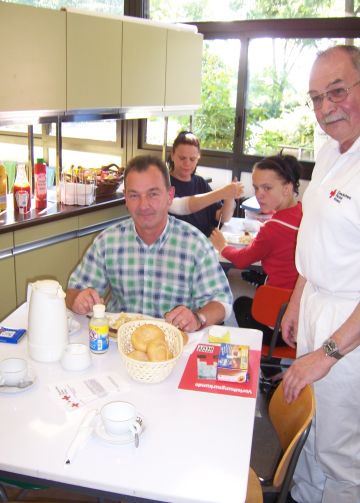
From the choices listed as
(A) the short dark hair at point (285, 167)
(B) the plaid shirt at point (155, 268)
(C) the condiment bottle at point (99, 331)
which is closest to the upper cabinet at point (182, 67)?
(A) the short dark hair at point (285, 167)

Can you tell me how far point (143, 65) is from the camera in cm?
355

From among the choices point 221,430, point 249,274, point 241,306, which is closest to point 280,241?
point 241,306

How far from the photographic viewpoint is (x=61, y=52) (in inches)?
112

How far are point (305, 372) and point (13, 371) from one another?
31.0 inches

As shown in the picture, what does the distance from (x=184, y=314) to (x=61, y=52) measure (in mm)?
1958

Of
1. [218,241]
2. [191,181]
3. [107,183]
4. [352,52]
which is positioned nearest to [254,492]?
[352,52]

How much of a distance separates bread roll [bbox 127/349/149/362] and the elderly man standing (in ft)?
1.31

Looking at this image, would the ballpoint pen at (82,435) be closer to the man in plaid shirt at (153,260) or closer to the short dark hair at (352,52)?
the man in plaid shirt at (153,260)

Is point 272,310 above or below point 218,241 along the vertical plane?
below

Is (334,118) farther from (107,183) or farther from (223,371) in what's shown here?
(107,183)

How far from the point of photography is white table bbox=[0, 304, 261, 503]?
97 centimetres

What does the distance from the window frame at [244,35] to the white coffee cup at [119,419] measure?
365 centimetres

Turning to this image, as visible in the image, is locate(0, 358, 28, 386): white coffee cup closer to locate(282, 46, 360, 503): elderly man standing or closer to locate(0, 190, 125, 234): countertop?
locate(282, 46, 360, 503): elderly man standing

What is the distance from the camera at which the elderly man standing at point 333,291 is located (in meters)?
1.43
